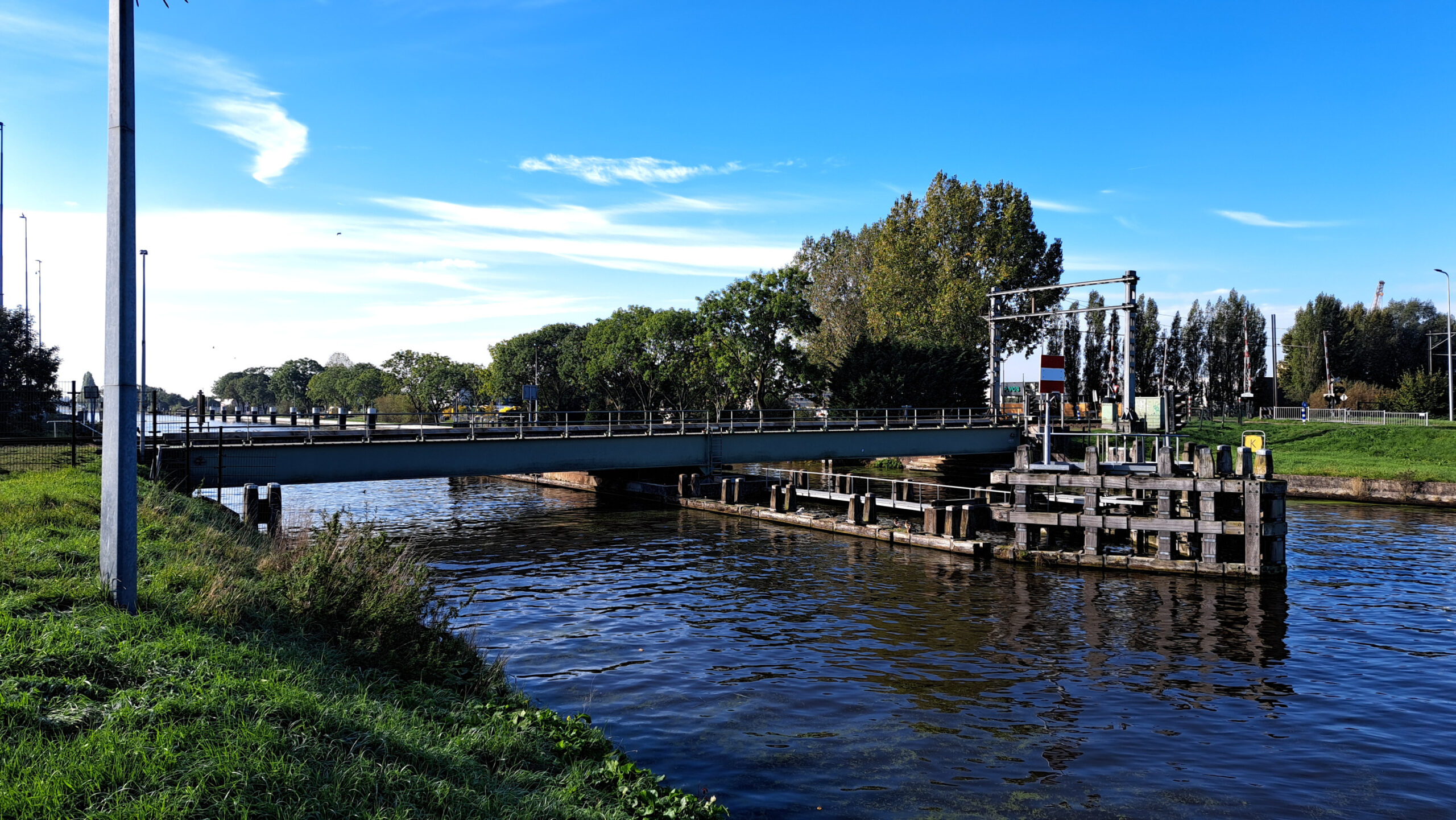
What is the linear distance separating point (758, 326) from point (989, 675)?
54.8 metres

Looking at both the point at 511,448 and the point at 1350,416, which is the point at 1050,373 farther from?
the point at 1350,416

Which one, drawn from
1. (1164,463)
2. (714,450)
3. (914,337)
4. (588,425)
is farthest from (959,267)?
(1164,463)

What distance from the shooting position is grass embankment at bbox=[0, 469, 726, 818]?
586 centimetres

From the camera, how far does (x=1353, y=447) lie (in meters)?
54.2

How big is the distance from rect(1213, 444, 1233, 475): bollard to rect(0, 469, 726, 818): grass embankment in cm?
2247

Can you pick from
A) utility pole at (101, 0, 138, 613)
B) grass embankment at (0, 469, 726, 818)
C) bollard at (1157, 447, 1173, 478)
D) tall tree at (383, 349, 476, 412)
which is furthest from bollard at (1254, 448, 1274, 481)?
tall tree at (383, 349, 476, 412)

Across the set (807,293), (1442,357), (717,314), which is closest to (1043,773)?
(717,314)

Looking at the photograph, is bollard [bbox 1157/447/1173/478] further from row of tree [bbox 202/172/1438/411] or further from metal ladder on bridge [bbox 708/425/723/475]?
row of tree [bbox 202/172/1438/411]

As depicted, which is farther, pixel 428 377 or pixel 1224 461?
pixel 428 377

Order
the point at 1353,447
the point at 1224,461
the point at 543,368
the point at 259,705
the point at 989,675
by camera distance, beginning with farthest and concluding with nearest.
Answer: the point at 543,368, the point at 1353,447, the point at 1224,461, the point at 989,675, the point at 259,705

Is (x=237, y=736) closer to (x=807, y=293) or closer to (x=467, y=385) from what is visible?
(x=807, y=293)

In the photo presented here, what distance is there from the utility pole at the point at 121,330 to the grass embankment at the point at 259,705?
0.52 meters

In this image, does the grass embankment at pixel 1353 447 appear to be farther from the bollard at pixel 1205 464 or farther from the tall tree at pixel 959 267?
the bollard at pixel 1205 464

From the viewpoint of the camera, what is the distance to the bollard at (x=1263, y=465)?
24.4 metres
